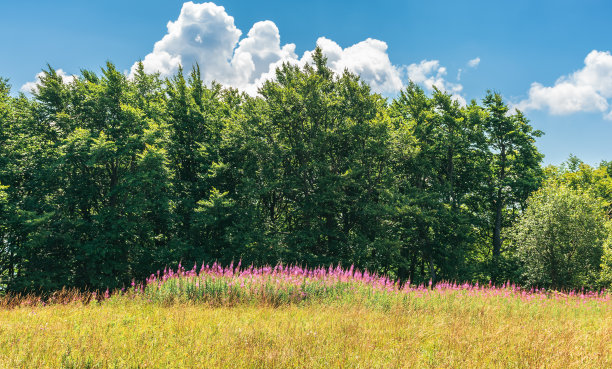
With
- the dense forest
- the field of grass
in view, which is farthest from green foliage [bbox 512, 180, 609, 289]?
the field of grass

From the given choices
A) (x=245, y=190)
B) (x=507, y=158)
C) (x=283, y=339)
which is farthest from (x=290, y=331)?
(x=507, y=158)

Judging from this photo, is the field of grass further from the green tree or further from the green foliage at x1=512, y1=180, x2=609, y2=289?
the green tree

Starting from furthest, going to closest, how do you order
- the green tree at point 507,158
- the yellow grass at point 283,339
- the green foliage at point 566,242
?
the green tree at point 507,158, the green foliage at point 566,242, the yellow grass at point 283,339

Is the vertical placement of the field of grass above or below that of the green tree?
below

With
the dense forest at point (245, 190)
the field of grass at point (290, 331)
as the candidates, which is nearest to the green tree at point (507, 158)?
the dense forest at point (245, 190)

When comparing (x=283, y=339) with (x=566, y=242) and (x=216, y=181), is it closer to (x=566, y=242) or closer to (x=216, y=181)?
(x=216, y=181)

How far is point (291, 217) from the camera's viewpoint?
2289 cm

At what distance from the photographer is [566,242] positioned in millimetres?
17922

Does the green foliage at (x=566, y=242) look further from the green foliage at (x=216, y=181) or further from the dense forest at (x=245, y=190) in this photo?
the green foliage at (x=216, y=181)

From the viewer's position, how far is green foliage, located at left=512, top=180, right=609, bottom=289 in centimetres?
1773

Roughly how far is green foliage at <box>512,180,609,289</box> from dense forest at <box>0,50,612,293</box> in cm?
8

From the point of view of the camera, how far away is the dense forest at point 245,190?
17766mm

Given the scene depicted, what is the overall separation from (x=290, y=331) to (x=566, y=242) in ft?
63.3

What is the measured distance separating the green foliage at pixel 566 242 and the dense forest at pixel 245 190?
0.08 meters
